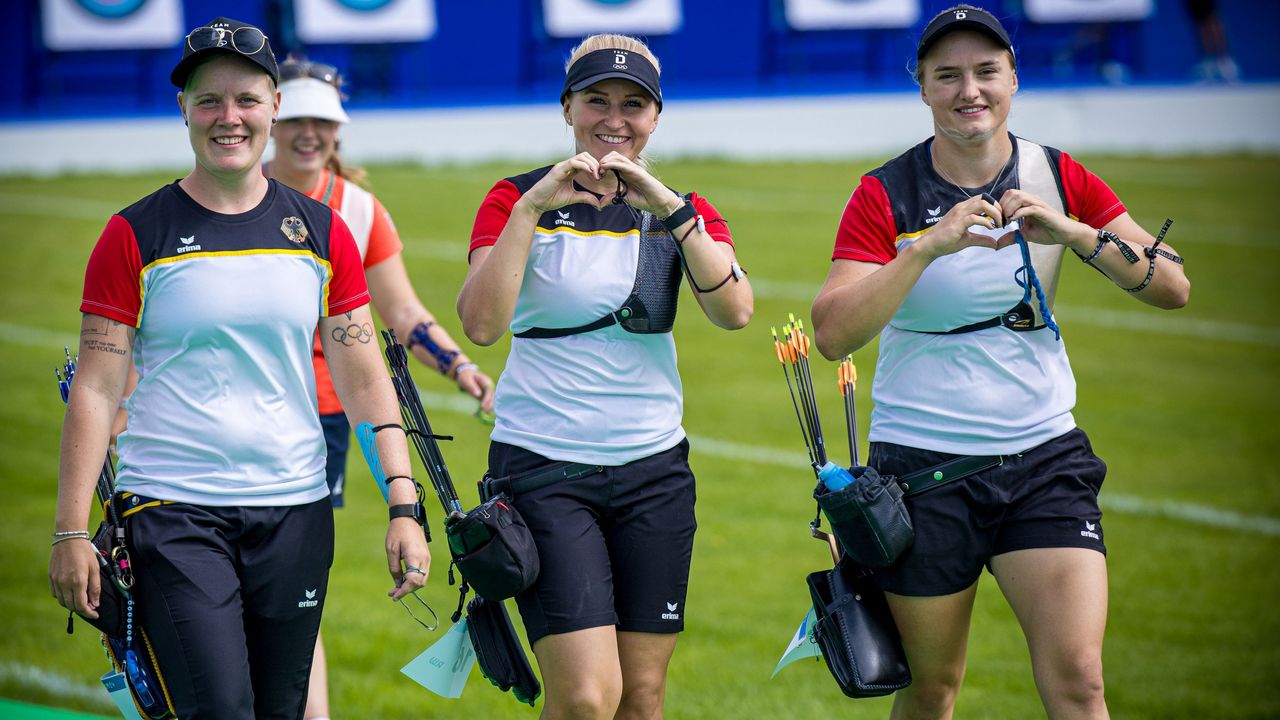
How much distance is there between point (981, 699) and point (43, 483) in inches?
264

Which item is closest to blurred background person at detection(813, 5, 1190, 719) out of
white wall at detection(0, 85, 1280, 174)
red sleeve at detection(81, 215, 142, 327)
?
red sleeve at detection(81, 215, 142, 327)

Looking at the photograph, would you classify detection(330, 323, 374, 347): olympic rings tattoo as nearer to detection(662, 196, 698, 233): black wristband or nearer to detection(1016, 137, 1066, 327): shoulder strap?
detection(662, 196, 698, 233): black wristband

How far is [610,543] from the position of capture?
470 centimetres

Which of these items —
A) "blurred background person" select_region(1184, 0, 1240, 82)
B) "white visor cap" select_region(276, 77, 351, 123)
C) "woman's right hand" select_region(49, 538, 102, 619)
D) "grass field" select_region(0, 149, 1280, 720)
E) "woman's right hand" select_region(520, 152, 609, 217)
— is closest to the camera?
"woman's right hand" select_region(49, 538, 102, 619)

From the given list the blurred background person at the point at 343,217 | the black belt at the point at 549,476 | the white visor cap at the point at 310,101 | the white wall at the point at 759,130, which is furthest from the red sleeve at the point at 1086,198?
the white wall at the point at 759,130

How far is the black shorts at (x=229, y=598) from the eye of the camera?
4047 mm

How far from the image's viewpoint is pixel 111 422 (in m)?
4.12

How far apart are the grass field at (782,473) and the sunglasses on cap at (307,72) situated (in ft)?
9.20

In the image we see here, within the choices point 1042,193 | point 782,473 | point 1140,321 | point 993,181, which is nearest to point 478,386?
point 993,181

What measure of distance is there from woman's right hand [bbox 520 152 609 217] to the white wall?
56.0 feet

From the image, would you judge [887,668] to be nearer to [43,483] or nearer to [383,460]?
[383,460]

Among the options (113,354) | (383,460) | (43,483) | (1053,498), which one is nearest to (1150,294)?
(1053,498)

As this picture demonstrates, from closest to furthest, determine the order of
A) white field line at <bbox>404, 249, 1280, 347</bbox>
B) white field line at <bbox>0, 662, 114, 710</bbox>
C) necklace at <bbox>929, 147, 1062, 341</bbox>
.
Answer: necklace at <bbox>929, 147, 1062, 341</bbox> < white field line at <bbox>0, 662, 114, 710</bbox> < white field line at <bbox>404, 249, 1280, 347</bbox>

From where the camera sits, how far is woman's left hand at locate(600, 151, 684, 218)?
14.2ft
